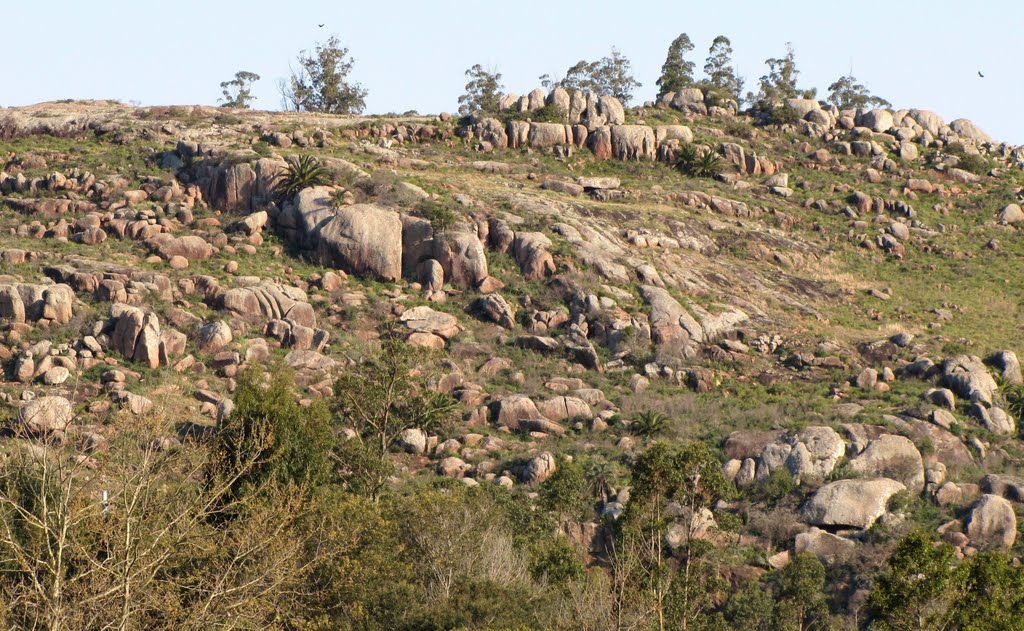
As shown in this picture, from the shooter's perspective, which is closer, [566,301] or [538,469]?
[538,469]

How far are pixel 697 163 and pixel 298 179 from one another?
3039 cm

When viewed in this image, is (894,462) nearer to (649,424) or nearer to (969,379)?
(969,379)

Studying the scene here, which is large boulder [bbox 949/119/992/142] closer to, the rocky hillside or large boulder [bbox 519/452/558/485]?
the rocky hillside

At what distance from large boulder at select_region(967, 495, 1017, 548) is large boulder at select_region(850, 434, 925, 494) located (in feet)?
8.54

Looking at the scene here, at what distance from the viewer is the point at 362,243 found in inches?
2228

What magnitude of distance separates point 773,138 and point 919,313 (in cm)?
2774

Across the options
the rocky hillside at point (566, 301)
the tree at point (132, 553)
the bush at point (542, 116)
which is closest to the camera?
the tree at point (132, 553)

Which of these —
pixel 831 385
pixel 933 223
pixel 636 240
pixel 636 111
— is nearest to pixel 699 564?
pixel 831 385

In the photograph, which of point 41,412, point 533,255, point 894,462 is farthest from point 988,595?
Result: point 533,255

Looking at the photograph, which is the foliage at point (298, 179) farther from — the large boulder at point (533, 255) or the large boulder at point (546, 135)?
the large boulder at point (546, 135)

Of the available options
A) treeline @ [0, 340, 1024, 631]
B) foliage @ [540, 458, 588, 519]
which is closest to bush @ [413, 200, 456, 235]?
treeline @ [0, 340, 1024, 631]

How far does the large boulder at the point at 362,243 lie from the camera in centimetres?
5634

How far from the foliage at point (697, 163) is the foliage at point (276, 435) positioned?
4464 cm

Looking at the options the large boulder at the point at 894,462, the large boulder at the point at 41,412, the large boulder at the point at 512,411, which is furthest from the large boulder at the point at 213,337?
the large boulder at the point at 894,462
